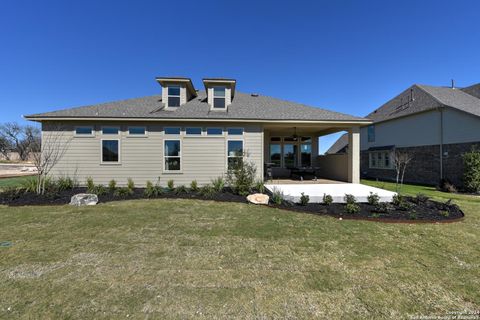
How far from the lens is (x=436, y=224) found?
5.38 meters

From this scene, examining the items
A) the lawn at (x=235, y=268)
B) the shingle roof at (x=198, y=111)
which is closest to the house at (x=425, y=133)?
the shingle roof at (x=198, y=111)

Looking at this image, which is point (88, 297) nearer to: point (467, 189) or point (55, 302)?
point (55, 302)

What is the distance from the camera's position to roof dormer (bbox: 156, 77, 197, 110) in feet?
36.5

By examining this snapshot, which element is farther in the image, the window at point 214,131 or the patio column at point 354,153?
the patio column at point 354,153

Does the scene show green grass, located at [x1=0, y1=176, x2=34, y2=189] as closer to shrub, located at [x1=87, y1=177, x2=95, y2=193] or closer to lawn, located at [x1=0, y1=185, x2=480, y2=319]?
shrub, located at [x1=87, y1=177, x2=95, y2=193]

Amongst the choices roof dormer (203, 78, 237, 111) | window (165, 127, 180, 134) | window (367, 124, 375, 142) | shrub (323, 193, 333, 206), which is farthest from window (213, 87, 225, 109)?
window (367, 124, 375, 142)

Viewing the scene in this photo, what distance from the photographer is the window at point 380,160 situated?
16891 mm

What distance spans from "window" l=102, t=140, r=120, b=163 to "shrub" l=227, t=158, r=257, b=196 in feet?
17.8

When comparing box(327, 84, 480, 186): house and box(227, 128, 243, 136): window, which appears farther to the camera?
box(327, 84, 480, 186): house

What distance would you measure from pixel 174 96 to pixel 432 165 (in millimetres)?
16604

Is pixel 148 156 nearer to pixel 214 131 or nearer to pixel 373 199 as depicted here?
pixel 214 131

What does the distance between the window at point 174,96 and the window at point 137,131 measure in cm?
210

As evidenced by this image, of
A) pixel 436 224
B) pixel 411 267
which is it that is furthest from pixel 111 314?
pixel 436 224

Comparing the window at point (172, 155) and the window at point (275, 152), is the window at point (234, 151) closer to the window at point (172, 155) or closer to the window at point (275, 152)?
the window at point (172, 155)
